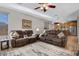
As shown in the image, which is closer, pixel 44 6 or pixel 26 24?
pixel 44 6

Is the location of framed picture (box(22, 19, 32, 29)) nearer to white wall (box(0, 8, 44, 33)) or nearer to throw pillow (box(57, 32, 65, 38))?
white wall (box(0, 8, 44, 33))

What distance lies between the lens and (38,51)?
2297mm

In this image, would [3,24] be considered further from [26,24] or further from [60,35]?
[60,35]

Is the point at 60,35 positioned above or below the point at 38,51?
above

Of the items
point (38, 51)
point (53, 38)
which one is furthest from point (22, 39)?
point (53, 38)

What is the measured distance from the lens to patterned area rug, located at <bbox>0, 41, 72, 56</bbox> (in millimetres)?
2236

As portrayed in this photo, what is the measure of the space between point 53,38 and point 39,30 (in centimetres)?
37

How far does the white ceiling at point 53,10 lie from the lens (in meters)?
2.17

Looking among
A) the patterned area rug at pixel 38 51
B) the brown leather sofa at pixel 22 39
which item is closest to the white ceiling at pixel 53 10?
the brown leather sofa at pixel 22 39

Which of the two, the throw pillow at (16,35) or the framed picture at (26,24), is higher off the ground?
the framed picture at (26,24)

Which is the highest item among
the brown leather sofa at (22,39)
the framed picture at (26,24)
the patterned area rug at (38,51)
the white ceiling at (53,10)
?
the white ceiling at (53,10)

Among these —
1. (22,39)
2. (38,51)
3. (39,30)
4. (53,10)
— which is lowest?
(38,51)

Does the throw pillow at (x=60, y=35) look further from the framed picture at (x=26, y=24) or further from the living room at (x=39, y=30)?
the framed picture at (x=26, y=24)

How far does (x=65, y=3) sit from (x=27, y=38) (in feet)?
3.75
